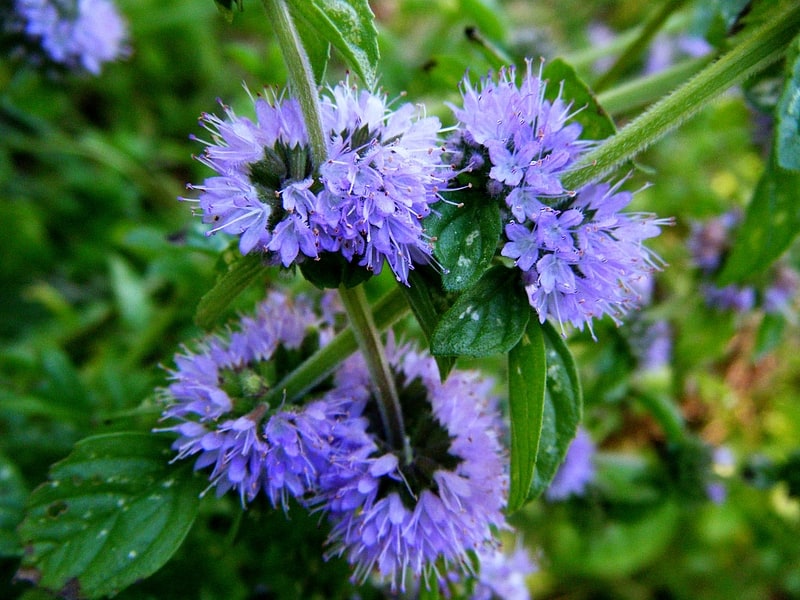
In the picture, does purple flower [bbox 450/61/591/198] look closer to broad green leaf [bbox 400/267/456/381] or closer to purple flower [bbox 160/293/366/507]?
broad green leaf [bbox 400/267/456/381]

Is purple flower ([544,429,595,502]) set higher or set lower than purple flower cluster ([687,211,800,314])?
lower

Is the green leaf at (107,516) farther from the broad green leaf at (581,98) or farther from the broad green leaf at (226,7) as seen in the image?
the broad green leaf at (581,98)

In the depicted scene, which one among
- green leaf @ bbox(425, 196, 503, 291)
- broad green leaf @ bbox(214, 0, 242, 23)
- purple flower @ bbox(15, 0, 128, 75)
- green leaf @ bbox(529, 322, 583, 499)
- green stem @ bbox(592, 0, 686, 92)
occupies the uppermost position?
purple flower @ bbox(15, 0, 128, 75)

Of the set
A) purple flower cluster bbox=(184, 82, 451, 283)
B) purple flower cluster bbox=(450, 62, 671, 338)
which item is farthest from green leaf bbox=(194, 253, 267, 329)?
purple flower cluster bbox=(450, 62, 671, 338)

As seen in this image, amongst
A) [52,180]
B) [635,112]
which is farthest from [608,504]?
[52,180]

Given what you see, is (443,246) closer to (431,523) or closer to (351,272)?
(351,272)

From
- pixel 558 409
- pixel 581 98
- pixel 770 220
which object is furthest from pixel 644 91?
pixel 558 409

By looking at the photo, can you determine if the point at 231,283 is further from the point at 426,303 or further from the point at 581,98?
the point at 581,98
